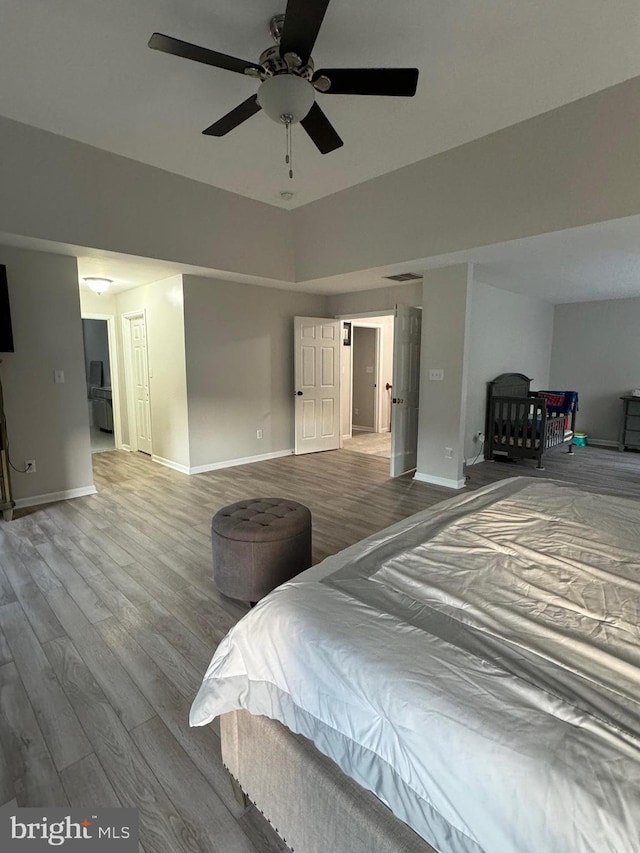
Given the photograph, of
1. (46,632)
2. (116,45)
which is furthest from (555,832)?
(116,45)

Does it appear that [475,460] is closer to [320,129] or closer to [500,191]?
[500,191]

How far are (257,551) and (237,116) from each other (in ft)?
8.38

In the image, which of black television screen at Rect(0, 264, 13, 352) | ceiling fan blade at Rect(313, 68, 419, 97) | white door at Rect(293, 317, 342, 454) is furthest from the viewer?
white door at Rect(293, 317, 342, 454)

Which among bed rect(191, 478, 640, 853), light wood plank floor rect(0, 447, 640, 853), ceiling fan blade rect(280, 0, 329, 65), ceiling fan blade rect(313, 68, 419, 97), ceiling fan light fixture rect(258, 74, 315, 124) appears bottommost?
light wood plank floor rect(0, 447, 640, 853)

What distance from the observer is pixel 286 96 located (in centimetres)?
215

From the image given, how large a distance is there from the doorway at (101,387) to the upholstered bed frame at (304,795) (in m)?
6.44

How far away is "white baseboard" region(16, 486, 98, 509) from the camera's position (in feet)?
13.8

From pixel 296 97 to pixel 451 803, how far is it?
2.74 m

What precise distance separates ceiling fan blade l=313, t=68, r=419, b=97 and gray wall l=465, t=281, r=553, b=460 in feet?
11.0

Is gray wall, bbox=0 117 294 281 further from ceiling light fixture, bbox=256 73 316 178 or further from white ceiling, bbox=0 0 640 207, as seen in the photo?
ceiling light fixture, bbox=256 73 316 178

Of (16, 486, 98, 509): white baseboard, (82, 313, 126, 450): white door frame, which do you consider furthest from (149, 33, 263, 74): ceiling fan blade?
(82, 313, 126, 450): white door frame

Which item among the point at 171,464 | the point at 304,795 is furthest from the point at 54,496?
the point at 304,795

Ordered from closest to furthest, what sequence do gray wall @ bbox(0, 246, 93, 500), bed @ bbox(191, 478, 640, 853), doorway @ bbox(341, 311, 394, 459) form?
bed @ bbox(191, 478, 640, 853), gray wall @ bbox(0, 246, 93, 500), doorway @ bbox(341, 311, 394, 459)

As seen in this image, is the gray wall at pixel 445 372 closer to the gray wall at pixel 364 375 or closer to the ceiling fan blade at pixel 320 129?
the ceiling fan blade at pixel 320 129
